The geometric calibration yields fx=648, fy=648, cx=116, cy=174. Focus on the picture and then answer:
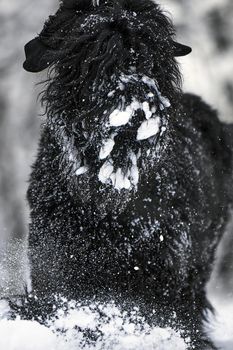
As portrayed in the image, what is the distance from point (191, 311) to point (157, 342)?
398 millimetres

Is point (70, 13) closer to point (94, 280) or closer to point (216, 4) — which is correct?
point (94, 280)

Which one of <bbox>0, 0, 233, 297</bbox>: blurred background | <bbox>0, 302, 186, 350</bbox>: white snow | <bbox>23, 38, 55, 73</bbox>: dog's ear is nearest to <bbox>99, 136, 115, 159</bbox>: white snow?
<bbox>23, 38, 55, 73</bbox>: dog's ear

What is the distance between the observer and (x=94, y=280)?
160 inches

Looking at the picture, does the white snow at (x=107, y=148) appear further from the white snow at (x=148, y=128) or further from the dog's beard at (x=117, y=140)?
the white snow at (x=148, y=128)

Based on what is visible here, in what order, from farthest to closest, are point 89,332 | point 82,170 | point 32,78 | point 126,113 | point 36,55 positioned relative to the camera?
point 32,78 → point 89,332 → point 36,55 → point 82,170 → point 126,113

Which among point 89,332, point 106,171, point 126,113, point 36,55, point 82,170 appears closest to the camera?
point 126,113

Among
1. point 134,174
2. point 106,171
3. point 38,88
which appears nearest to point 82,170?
point 106,171

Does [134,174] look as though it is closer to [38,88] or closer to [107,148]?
[107,148]

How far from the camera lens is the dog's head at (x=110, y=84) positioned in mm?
3416

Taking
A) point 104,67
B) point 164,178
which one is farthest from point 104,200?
point 104,67

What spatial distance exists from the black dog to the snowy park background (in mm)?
341

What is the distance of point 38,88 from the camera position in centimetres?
679

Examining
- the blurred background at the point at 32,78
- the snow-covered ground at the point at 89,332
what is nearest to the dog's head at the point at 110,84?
the snow-covered ground at the point at 89,332

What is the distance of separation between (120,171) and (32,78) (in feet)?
11.5
